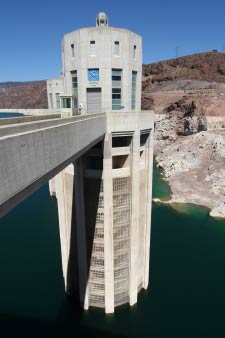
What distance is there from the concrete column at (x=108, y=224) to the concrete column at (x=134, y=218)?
77.0 inches

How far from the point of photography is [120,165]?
20.3 m

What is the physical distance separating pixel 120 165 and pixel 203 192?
1298 inches

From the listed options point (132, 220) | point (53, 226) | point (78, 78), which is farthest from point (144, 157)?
point (53, 226)

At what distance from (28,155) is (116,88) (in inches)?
491

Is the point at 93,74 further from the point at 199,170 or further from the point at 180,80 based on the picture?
the point at 180,80

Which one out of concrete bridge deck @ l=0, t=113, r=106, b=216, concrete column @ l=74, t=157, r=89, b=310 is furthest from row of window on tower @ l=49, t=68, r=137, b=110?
concrete bridge deck @ l=0, t=113, r=106, b=216

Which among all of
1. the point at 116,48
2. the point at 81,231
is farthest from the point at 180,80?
the point at 81,231

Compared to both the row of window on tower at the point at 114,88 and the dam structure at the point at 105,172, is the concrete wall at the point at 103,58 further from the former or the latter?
the row of window on tower at the point at 114,88

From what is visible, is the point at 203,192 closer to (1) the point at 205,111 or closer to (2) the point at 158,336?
(2) the point at 158,336

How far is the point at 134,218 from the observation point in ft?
68.8

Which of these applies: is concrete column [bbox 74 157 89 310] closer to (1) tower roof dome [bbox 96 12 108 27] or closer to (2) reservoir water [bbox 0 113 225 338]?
(2) reservoir water [bbox 0 113 225 338]

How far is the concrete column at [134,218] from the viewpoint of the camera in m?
19.1

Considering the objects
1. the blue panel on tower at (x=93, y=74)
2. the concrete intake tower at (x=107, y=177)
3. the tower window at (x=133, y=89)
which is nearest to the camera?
the concrete intake tower at (x=107, y=177)

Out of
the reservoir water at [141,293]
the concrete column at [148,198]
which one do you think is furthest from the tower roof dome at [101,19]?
the reservoir water at [141,293]
